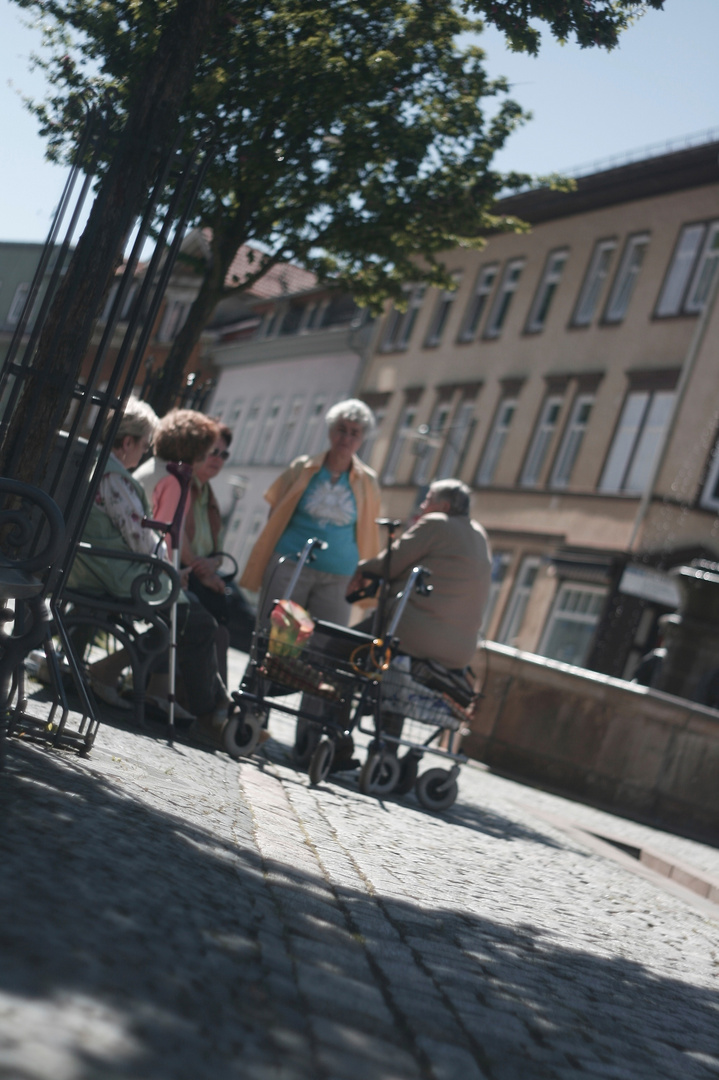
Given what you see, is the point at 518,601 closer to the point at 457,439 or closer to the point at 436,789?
the point at 457,439

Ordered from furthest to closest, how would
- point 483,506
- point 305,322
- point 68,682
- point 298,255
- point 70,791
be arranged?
point 305,322, point 483,506, point 298,255, point 68,682, point 70,791

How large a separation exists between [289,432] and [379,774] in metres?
44.0

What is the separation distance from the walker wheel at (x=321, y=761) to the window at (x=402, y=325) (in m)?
37.2

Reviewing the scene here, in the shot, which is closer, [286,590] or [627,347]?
[286,590]

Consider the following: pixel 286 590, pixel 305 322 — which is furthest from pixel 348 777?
pixel 305 322

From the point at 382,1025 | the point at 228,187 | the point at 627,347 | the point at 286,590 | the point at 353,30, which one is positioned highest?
the point at 627,347

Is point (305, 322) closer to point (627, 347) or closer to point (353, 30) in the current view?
point (627, 347)

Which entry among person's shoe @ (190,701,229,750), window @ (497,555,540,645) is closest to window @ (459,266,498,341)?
window @ (497,555,540,645)

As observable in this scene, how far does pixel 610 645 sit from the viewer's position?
32.1 meters

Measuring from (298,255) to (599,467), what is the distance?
19005 mm

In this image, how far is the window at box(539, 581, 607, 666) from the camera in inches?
1293

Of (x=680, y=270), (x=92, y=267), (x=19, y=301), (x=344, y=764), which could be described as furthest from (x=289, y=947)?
(x=19, y=301)

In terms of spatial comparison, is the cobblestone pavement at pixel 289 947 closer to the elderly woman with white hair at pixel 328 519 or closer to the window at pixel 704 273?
the elderly woman with white hair at pixel 328 519

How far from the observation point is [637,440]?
3291 centimetres
